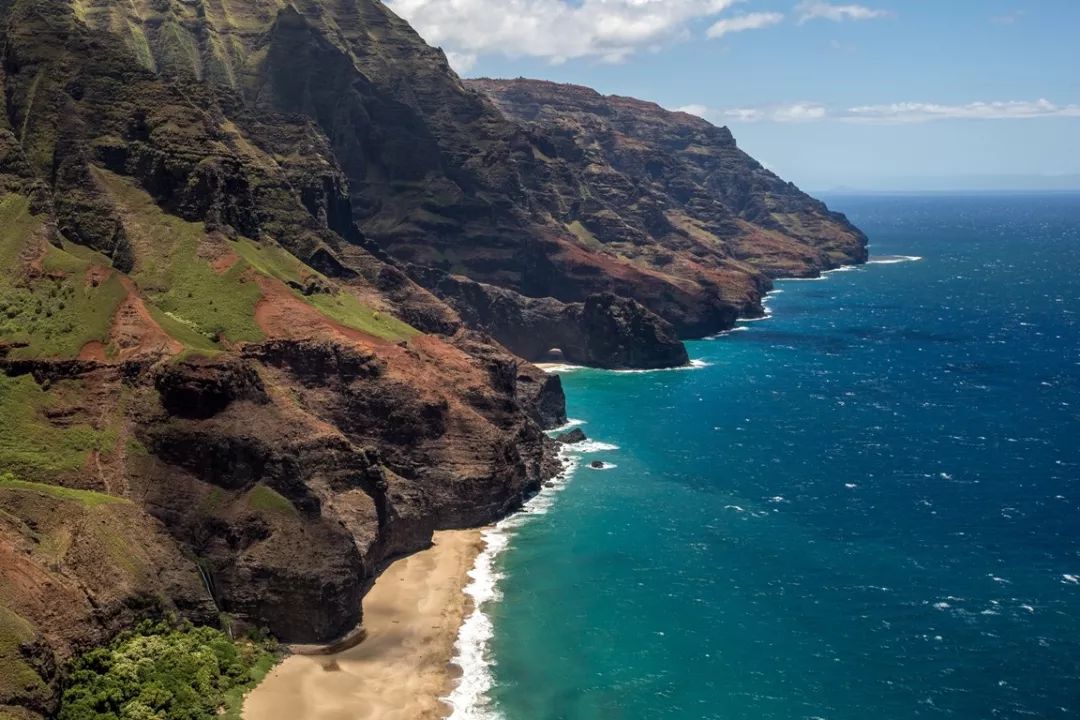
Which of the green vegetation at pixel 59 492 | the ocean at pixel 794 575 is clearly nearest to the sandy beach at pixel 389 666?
the ocean at pixel 794 575

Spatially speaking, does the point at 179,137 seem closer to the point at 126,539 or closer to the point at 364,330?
the point at 364,330

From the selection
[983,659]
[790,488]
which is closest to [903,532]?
[790,488]

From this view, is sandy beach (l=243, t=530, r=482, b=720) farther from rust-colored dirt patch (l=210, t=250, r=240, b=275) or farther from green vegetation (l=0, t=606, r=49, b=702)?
rust-colored dirt patch (l=210, t=250, r=240, b=275)

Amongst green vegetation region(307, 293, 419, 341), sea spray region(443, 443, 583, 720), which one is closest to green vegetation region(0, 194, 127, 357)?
green vegetation region(307, 293, 419, 341)

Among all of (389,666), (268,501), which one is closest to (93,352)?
(268,501)

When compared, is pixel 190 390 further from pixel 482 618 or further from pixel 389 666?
pixel 482 618
